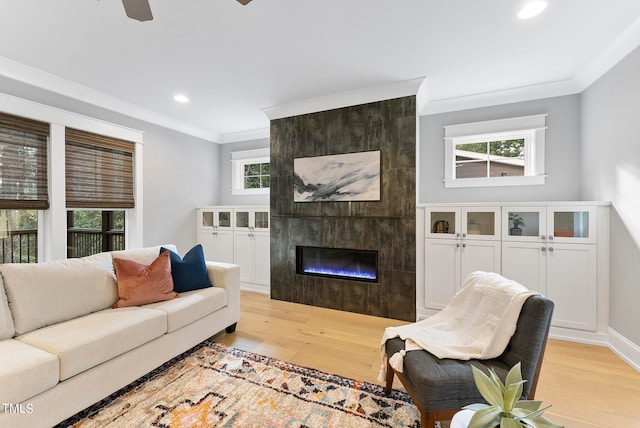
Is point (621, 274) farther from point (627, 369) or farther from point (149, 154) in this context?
point (149, 154)

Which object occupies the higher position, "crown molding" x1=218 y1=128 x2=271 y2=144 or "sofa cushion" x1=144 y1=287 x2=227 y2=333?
"crown molding" x1=218 y1=128 x2=271 y2=144

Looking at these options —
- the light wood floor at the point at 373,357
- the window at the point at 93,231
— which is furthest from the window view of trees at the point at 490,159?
the window at the point at 93,231

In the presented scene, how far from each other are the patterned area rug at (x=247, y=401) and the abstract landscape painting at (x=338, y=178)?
2.00 meters

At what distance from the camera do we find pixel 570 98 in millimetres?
3059

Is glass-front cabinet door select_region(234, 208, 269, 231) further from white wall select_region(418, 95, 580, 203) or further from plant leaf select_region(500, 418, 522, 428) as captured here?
plant leaf select_region(500, 418, 522, 428)

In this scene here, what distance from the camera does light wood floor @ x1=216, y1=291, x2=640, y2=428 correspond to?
1779 mm

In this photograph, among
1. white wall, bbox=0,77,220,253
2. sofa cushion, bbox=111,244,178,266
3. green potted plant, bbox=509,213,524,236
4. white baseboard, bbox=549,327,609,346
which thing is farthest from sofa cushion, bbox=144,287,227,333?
white baseboard, bbox=549,327,609,346

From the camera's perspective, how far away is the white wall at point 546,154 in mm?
3074

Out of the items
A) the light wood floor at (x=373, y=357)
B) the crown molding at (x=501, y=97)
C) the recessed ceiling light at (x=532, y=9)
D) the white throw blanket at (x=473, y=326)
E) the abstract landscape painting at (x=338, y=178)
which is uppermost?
the recessed ceiling light at (x=532, y=9)

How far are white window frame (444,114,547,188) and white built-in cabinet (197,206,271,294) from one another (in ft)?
8.69

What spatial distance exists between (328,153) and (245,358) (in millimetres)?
2442

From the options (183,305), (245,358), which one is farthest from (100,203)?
(245,358)

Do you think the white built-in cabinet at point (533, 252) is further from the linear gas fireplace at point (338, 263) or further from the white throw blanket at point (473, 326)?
the white throw blanket at point (473, 326)

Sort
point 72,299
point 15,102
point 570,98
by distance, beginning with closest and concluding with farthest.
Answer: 1. point 72,299
2. point 15,102
3. point 570,98
